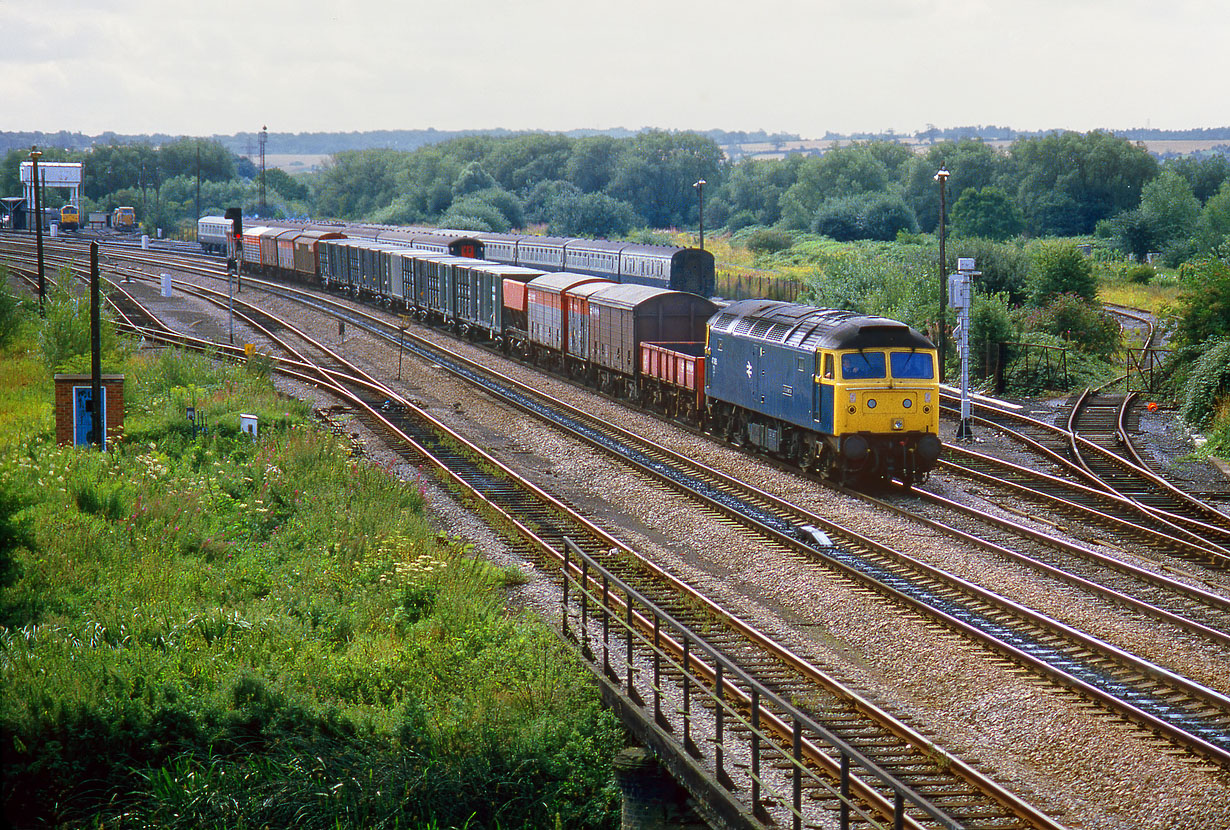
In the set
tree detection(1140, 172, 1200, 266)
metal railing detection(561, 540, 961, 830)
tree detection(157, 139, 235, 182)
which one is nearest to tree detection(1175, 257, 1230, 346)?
metal railing detection(561, 540, 961, 830)

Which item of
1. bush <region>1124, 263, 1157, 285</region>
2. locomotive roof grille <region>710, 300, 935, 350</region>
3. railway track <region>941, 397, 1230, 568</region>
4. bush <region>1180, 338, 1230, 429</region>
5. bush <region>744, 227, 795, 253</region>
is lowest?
railway track <region>941, 397, 1230, 568</region>

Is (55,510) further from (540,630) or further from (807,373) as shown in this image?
(807,373)

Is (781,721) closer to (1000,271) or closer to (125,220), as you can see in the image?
(1000,271)

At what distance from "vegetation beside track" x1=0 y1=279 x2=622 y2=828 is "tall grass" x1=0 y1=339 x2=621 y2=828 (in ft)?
0.08

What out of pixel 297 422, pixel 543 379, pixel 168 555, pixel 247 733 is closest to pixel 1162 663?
pixel 247 733

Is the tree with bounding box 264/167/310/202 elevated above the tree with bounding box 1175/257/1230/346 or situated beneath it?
elevated above

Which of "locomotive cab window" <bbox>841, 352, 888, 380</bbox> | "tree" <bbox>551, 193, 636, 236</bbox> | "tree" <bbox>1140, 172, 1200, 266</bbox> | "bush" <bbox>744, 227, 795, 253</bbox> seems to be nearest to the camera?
"locomotive cab window" <bbox>841, 352, 888, 380</bbox>

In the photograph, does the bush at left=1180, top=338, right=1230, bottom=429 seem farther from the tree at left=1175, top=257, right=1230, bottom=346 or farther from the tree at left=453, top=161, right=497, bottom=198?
the tree at left=453, top=161, right=497, bottom=198

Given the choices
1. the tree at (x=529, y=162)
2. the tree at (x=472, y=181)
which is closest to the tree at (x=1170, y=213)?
the tree at (x=472, y=181)

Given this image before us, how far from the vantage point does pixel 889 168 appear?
13600 cm

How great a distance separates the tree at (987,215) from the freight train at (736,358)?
188 ft

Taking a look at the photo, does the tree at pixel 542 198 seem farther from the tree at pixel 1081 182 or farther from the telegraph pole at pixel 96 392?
the telegraph pole at pixel 96 392

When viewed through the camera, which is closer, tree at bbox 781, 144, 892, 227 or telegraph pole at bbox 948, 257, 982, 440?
telegraph pole at bbox 948, 257, 982, 440

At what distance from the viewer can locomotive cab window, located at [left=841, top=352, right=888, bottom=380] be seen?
71.8ft
